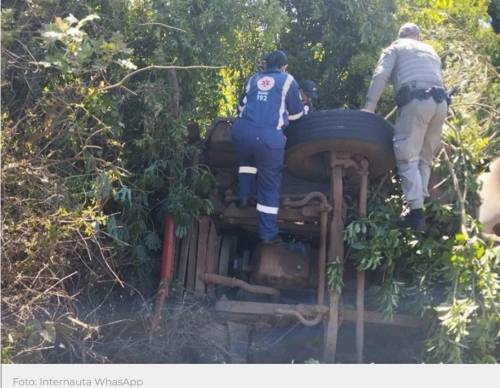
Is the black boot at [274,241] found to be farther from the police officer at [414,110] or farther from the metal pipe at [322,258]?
the police officer at [414,110]

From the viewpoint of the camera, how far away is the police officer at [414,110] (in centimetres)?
604

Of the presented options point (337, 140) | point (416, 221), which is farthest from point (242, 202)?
point (416, 221)

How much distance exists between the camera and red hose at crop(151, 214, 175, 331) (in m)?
6.04

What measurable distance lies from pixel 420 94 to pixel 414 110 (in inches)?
5.1

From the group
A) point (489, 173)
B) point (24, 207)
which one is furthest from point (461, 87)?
point (24, 207)

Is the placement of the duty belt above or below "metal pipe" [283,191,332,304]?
above

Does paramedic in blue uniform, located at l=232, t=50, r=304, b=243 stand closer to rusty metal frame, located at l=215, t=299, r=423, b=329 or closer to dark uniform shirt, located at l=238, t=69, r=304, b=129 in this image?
dark uniform shirt, located at l=238, t=69, r=304, b=129

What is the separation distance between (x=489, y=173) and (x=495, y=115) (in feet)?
2.45

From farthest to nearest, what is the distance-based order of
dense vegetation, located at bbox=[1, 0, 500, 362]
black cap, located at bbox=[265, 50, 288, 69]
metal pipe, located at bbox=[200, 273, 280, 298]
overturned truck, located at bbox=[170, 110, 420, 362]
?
black cap, located at bbox=[265, 50, 288, 69], metal pipe, located at bbox=[200, 273, 280, 298], overturned truck, located at bbox=[170, 110, 420, 362], dense vegetation, located at bbox=[1, 0, 500, 362]

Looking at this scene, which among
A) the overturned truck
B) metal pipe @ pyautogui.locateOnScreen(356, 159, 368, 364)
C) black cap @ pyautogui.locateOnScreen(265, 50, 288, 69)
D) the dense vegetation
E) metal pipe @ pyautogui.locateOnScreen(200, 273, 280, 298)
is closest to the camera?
the dense vegetation

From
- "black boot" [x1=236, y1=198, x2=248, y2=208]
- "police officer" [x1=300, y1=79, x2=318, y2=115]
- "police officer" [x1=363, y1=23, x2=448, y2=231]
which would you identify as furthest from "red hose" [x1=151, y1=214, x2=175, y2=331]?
"police officer" [x1=363, y1=23, x2=448, y2=231]

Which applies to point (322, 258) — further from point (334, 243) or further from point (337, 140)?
point (337, 140)

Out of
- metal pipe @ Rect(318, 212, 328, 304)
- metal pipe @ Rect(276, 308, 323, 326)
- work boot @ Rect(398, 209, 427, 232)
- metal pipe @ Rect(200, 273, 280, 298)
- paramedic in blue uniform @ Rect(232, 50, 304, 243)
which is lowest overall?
metal pipe @ Rect(276, 308, 323, 326)

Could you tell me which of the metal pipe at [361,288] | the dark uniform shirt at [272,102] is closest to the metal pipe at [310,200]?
the metal pipe at [361,288]
